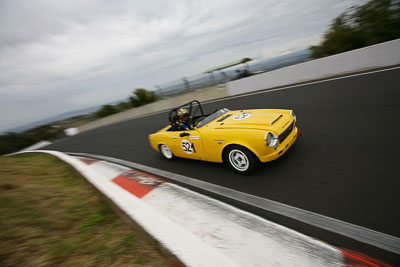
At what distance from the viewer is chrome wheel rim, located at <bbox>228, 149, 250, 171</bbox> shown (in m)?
3.06

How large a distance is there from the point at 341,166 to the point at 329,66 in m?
7.85

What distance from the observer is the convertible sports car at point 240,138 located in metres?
2.84

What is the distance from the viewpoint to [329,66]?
862cm

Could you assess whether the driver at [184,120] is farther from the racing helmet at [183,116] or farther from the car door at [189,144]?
the car door at [189,144]

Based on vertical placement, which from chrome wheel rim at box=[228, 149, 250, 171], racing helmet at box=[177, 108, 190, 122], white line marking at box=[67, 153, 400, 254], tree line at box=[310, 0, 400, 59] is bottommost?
white line marking at box=[67, 153, 400, 254]

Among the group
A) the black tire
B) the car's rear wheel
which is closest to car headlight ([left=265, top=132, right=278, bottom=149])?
the black tire

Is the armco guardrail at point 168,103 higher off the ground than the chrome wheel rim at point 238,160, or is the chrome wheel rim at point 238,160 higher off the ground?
the armco guardrail at point 168,103

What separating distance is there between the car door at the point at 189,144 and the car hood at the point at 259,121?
429 millimetres

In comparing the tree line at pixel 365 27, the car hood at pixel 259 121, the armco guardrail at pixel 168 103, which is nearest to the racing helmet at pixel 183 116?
the car hood at pixel 259 121

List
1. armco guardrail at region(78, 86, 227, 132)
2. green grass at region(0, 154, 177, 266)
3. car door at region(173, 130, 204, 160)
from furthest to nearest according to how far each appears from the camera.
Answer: armco guardrail at region(78, 86, 227, 132), car door at region(173, 130, 204, 160), green grass at region(0, 154, 177, 266)

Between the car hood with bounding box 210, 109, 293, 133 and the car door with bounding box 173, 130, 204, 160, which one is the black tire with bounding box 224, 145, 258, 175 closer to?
the car hood with bounding box 210, 109, 293, 133

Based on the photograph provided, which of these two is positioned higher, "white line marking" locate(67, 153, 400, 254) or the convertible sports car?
the convertible sports car

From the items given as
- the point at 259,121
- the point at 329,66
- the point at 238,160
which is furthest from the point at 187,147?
the point at 329,66

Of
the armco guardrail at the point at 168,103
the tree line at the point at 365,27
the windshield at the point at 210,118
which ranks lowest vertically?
the windshield at the point at 210,118
